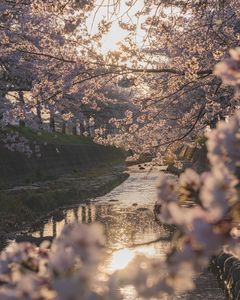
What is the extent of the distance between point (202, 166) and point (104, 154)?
1218 inches

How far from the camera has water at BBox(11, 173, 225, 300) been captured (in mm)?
12195

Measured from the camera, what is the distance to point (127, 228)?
1978 centimetres

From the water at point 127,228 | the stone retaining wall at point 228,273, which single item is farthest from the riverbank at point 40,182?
the stone retaining wall at point 228,273

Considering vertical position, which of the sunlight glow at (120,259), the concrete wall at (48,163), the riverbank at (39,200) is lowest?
the sunlight glow at (120,259)

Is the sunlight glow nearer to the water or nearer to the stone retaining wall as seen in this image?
the water

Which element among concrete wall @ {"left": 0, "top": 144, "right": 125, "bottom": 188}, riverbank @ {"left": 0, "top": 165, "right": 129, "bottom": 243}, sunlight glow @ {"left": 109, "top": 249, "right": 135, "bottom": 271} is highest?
concrete wall @ {"left": 0, "top": 144, "right": 125, "bottom": 188}

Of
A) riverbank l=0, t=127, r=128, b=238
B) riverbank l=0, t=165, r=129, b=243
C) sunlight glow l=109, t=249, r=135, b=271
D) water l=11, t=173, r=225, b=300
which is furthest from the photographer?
riverbank l=0, t=127, r=128, b=238

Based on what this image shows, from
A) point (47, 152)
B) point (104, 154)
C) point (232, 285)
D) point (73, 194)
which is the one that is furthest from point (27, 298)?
point (104, 154)

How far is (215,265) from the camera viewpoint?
13.0 metres

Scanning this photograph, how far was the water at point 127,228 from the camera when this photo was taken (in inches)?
480

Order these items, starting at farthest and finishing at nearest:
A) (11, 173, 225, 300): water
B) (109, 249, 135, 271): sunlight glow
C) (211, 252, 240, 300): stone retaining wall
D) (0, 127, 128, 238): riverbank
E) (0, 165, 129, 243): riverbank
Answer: (0, 127, 128, 238): riverbank, (0, 165, 129, 243): riverbank, (109, 249, 135, 271): sunlight glow, (11, 173, 225, 300): water, (211, 252, 240, 300): stone retaining wall

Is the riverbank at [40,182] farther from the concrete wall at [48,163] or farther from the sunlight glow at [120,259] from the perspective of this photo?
the sunlight glow at [120,259]

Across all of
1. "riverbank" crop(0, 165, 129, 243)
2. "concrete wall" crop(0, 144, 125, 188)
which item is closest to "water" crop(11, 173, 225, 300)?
"riverbank" crop(0, 165, 129, 243)

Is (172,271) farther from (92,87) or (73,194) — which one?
(73,194)
